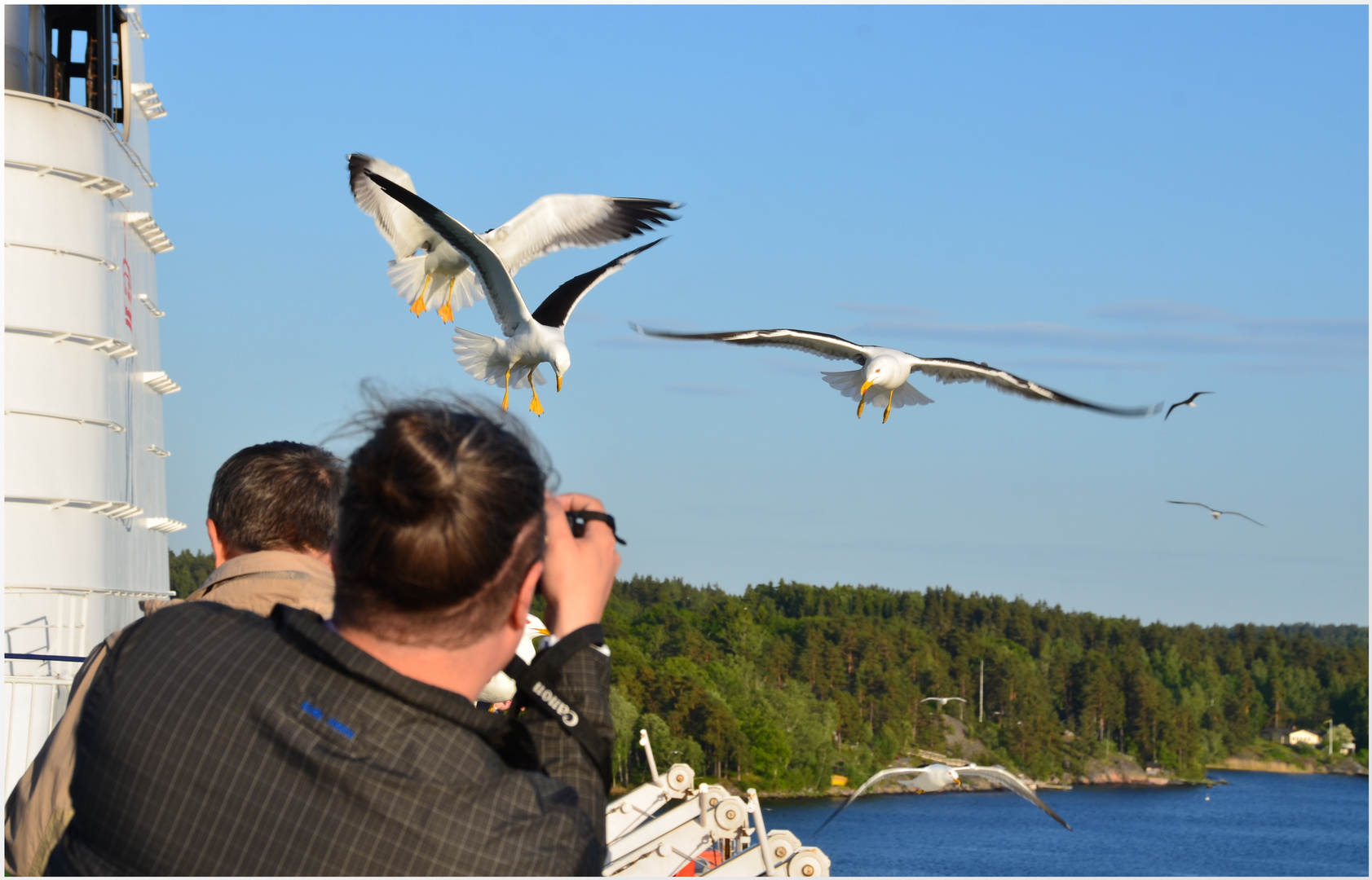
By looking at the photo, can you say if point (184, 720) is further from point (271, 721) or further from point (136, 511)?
point (136, 511)

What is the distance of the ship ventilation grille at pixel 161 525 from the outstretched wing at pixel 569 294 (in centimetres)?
886

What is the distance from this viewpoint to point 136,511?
13.8 metres

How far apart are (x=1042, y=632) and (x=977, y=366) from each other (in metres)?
119

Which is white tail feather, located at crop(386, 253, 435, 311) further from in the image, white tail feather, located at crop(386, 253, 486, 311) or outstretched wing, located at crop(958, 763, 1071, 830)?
outstretched wing, located at crop(958, 763, 1071, 830)

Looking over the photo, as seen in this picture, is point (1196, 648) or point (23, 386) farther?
point (1196, 648)


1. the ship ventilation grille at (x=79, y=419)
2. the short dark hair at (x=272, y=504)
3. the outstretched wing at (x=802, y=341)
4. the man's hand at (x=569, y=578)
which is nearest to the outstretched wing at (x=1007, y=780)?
the outstretched wing at (x=802, y=341)

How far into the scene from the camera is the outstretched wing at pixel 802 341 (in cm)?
862

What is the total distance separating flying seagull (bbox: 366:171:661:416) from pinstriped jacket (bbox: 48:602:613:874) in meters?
5.94

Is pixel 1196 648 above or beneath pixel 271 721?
beneath

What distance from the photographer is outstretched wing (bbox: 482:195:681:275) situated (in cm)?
984

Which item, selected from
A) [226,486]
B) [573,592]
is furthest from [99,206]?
[573,592]

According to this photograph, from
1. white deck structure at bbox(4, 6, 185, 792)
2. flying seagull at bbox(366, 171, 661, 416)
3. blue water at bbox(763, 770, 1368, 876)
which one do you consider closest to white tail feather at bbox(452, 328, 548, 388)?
flying seagull at bbox(366, 171, 661, 416)

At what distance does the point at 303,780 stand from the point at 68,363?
12880mm

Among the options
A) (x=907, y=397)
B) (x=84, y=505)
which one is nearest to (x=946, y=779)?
(x=907, y=397)
